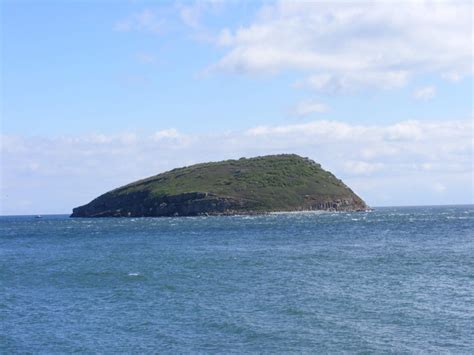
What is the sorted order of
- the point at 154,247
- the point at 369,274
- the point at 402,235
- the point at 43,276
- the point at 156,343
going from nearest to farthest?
the point at 156,343 < the point at 369,274 < the point at 43,276 < the point at 154,247 < the point at 402,235

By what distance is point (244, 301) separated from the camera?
4347cm

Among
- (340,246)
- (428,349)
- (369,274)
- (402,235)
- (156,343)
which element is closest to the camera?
(428,349)

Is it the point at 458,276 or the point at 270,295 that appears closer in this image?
the point at 270,295

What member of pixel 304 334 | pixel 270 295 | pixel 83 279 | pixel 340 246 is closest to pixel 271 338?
pixel 304 334

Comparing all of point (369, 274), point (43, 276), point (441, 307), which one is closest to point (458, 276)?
point (369, 274)

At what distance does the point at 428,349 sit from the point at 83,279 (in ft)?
116

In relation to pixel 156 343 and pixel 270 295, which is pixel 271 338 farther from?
pixel 270 295

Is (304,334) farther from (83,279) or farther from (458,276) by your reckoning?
(83,279)

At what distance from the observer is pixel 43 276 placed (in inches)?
2404

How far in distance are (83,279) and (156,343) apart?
2620 centimetres

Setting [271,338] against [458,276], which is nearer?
[271,338]

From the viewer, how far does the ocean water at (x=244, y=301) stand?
3303cm

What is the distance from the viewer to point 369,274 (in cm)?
5553

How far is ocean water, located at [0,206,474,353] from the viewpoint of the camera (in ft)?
108
